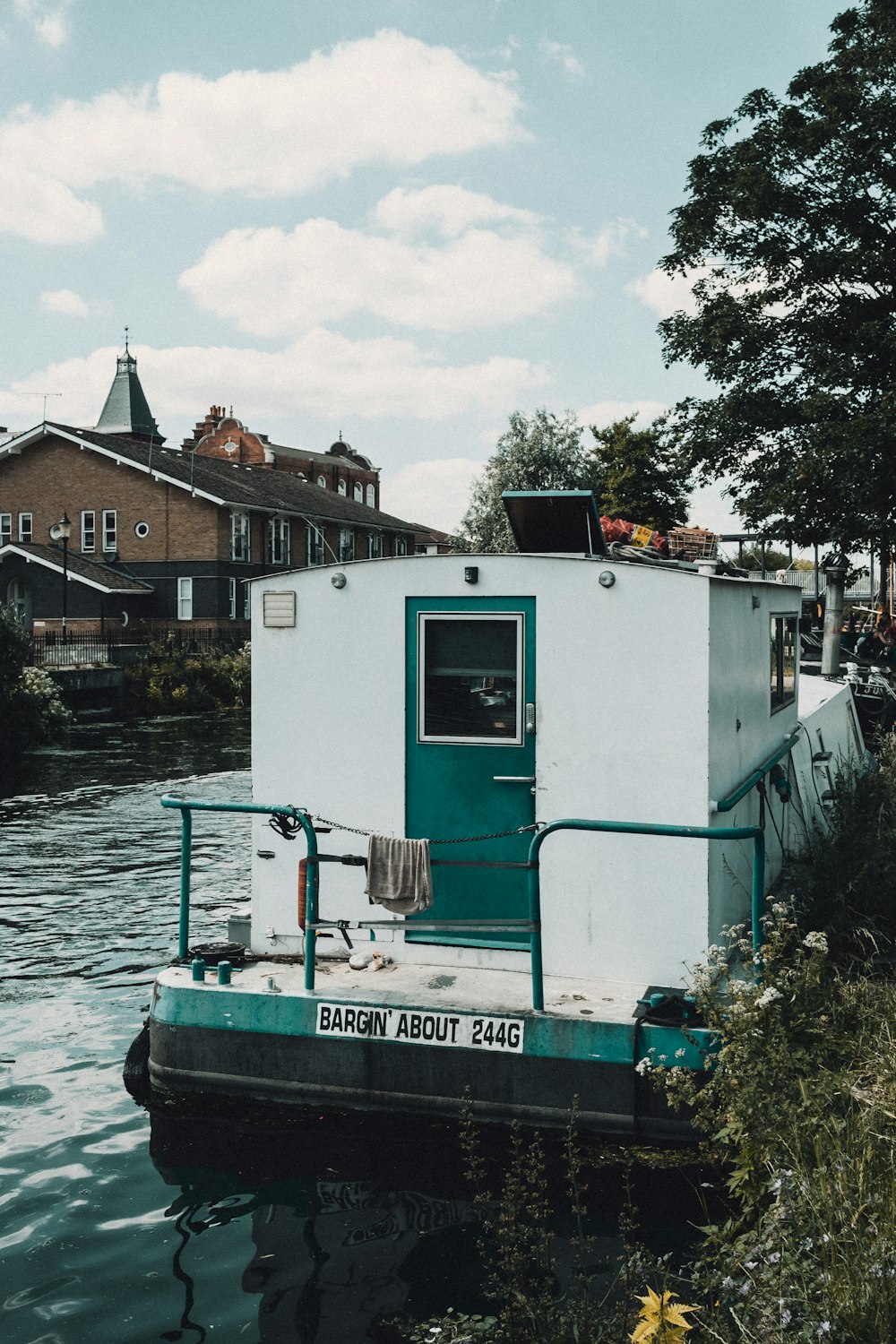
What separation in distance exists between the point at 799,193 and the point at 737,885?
29002mm

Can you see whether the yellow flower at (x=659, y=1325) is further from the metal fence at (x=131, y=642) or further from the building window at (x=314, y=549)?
the building window at (x=314, y=549)

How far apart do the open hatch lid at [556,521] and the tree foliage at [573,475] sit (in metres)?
43.6

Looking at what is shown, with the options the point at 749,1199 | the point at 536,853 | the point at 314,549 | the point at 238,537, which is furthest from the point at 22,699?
the point at 314,549

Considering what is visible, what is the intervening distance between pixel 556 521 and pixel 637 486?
152 ft

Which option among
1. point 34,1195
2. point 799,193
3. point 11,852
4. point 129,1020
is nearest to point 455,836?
point 34,1195

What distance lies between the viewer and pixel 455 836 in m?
7.28

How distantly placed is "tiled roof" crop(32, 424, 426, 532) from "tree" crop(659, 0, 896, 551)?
16.7 m

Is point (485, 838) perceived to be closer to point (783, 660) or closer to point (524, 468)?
point (783, 660)

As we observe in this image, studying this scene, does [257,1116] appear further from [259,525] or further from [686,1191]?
[259,525]

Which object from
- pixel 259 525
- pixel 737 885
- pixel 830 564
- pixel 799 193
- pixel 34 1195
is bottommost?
pixel 34 1195

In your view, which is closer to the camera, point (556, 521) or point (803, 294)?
point (556, 521)

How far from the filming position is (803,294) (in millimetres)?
32719

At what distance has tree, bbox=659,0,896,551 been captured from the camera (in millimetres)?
29047

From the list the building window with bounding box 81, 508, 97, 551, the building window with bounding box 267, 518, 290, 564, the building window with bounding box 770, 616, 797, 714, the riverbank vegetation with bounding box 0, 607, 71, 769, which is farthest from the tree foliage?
the building window with bounding box 770, 616, 797, 714
